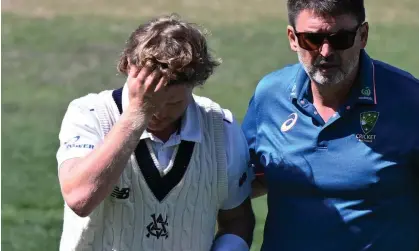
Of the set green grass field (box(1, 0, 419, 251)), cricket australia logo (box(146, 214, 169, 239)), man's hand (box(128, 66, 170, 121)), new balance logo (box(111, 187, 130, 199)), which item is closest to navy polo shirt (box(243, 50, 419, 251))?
cricket australia logo (box(146, 214, 169, 239))

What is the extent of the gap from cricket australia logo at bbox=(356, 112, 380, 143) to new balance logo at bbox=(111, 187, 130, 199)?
994 millimetres

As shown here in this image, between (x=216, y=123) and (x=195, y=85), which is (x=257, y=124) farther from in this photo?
(x=195, y=85)

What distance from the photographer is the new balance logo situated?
3674mm

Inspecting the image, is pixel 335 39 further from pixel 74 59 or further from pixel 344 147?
pixel 74 59

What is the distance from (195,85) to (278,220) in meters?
0.83

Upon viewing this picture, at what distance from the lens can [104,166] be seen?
3.42 metres

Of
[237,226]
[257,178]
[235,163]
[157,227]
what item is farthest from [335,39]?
[157,227]

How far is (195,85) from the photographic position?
3.62 metres

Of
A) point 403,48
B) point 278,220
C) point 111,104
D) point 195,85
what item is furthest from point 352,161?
point 403,48

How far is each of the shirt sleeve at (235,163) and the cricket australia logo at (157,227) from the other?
1.06 feet

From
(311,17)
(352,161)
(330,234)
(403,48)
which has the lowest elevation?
(403,48)

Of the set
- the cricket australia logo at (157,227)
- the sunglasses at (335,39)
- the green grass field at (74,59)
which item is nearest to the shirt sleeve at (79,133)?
the cricket australia logo at (157,227)

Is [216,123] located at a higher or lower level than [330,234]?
higher

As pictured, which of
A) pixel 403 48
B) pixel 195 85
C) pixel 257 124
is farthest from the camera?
pixel 403 48
